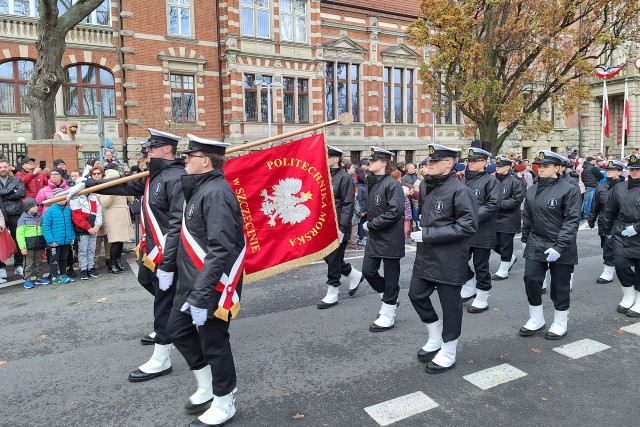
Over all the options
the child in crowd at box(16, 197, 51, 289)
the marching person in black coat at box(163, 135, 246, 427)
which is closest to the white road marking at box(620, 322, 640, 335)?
the marching person in black coat at box(163, 135, 246, 427)

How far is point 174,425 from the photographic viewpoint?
3.68 m

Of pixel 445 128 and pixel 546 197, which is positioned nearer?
pixel 546 197

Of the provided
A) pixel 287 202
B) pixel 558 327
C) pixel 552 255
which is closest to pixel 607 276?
pixel 558 327

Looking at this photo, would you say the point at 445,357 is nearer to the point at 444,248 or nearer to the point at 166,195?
the point at 444,248

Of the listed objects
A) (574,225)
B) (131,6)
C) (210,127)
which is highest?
(131,6)

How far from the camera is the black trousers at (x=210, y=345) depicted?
11.7 feet

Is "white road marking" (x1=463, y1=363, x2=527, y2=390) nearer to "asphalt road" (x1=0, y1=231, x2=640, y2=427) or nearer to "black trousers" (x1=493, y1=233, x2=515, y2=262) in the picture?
"asphalt road" (x1=0, y1=231, x2=640, y2=427)

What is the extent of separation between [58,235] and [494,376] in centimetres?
730

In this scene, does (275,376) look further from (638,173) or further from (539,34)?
(539,34)

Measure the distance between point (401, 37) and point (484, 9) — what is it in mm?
10739

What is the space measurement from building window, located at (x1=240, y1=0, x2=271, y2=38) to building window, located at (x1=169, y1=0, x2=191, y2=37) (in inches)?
98.2

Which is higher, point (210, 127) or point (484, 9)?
point (484, 9)

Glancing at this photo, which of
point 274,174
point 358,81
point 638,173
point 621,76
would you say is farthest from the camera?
point 621,76

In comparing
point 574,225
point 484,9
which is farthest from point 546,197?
point 484,9
